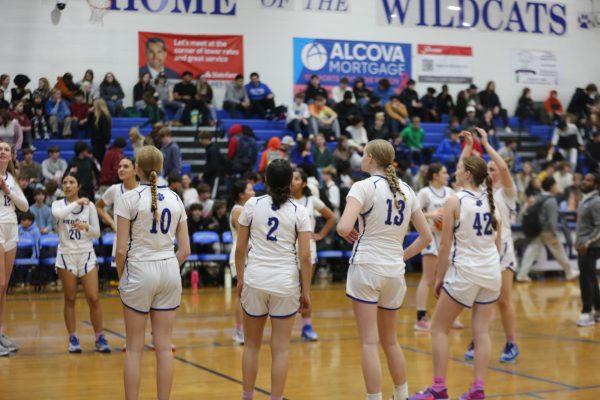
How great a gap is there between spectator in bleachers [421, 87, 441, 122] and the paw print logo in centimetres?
574

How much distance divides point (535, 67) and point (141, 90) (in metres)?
11.6

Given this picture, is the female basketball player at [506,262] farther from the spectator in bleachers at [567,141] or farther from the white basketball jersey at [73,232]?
the spectator in bleachers at [567,141]

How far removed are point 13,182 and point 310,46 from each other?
14862mm

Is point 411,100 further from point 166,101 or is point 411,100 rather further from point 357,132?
point 166,101

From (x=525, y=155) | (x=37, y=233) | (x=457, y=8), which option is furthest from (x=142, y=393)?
(x=457, y=8)

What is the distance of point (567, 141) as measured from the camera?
72.4 feet

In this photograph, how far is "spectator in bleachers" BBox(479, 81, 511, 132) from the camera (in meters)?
22.7

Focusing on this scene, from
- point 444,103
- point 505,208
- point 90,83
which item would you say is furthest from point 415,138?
point 505,208

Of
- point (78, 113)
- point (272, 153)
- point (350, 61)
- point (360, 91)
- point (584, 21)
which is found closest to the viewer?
point (272, 153)

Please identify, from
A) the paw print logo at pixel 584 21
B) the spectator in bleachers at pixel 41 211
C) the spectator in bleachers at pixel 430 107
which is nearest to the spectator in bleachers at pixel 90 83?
the spectator in bleachers at pixel 41 211

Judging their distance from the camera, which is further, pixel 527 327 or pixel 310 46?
pixel 310 46

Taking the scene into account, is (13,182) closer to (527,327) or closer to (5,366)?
(5,366)

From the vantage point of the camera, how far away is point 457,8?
77.4 feet

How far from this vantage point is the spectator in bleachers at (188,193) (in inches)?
619
